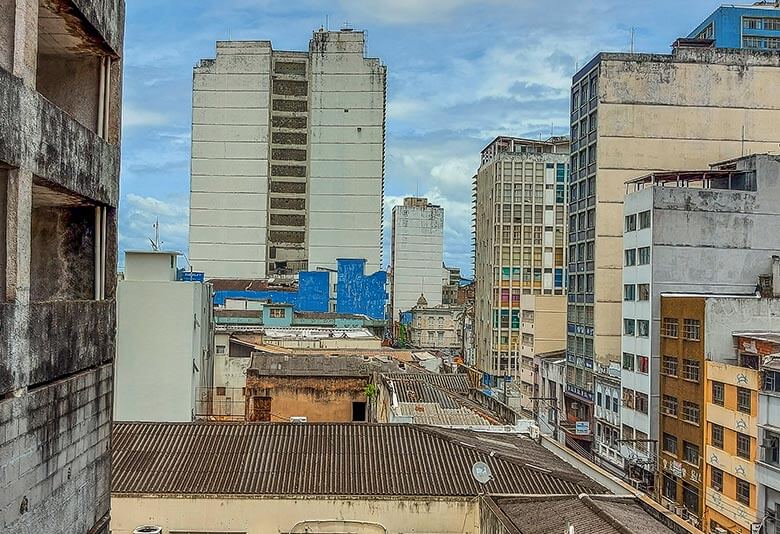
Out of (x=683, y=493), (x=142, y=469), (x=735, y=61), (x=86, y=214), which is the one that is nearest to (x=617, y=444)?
(x=683, y=493)

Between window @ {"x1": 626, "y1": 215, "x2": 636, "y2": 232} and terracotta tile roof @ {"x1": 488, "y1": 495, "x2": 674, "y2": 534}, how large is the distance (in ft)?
79.6

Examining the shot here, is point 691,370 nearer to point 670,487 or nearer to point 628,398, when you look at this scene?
point 670,487

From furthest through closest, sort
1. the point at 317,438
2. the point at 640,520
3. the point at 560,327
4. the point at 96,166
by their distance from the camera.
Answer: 1. the point at 560,327
2. the point at 317,438
3. the point at 640,520
4. the point at 96,166

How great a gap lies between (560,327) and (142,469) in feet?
162

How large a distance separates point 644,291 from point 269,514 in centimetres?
2574

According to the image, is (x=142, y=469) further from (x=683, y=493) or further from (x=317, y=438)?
(x=683, y=493)

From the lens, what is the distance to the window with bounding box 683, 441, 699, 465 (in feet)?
114

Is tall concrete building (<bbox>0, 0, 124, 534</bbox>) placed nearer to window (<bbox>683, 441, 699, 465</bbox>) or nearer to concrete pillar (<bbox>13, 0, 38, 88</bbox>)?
concrete pillar (<bbox>13, 0, 38, 88</bbox>)

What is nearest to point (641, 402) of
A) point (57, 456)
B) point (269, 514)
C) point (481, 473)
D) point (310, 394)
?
point (310, 394)

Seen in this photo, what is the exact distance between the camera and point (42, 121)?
29.0ft

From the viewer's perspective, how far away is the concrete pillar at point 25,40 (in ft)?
27.4

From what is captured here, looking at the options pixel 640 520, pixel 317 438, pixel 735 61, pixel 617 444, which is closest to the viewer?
pixel 640 520

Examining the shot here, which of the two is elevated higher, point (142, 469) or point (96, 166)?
point (96, 166)

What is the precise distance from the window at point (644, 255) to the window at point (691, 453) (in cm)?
836
